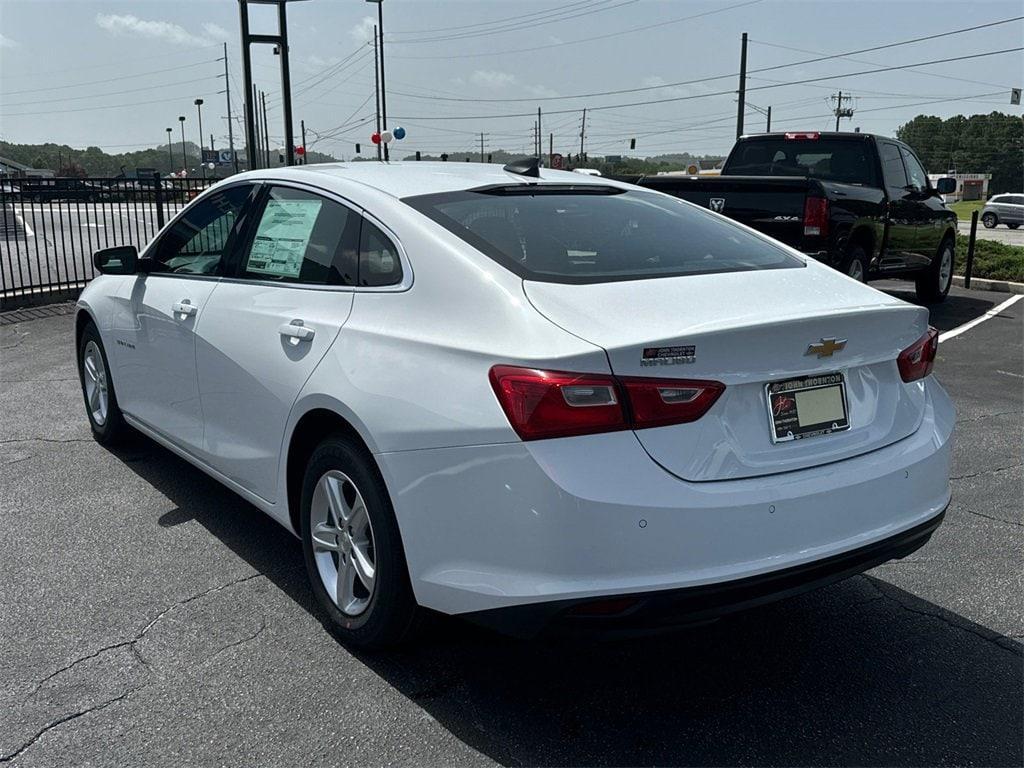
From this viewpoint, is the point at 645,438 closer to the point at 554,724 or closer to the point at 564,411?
the point at 564,411

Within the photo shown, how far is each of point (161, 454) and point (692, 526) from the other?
396cm

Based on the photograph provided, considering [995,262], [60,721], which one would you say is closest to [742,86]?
[995,262]

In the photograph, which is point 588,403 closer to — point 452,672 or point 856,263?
point 452,672

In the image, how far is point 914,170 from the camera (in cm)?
1135

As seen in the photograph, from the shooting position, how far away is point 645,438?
2.45 metres

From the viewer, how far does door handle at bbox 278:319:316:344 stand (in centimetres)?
329

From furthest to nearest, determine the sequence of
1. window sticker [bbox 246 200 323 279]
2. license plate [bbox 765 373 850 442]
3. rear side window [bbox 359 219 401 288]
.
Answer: window sticker [bbox 246 200 323 279] → rear side window [bbox 359 219 401 288] → license plate [bbox 765 373 850 442]

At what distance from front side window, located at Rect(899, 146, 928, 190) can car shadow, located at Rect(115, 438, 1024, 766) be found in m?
8.65

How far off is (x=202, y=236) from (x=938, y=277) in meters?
10.5

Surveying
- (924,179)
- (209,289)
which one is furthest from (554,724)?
(924,179)

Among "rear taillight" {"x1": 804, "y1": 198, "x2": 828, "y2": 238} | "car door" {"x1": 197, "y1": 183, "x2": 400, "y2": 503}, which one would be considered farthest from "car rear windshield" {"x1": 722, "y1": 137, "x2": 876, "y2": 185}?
"car door" {"x1": 197, "y1": 183, "x2": 400, "y2": 503}

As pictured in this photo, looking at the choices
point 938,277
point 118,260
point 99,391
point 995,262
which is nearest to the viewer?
point 118,260

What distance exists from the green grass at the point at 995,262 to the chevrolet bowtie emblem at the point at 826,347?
13.3 meters

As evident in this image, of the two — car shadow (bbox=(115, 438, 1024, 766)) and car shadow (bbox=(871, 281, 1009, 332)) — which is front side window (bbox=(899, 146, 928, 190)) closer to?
car shadow (bbox=(871, 281, 1009, 332))
